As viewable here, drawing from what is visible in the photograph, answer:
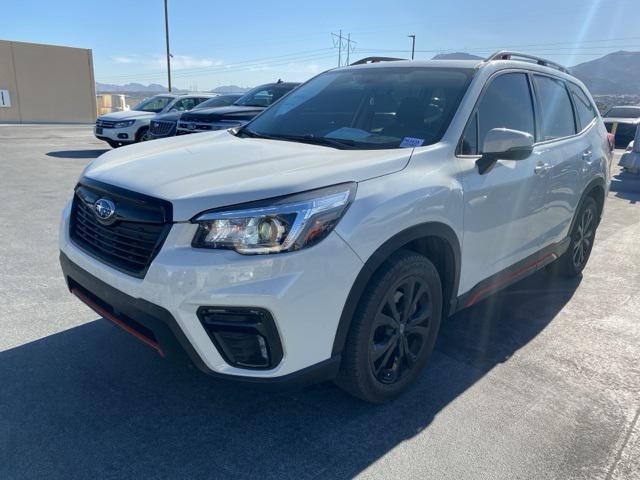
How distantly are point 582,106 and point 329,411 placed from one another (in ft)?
12.1

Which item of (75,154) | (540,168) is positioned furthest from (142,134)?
(540,168)

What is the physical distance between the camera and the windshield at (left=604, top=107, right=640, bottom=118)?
18531mm

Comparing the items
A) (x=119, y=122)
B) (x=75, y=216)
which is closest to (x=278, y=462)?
(x=75, y=216)

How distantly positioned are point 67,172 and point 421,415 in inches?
369

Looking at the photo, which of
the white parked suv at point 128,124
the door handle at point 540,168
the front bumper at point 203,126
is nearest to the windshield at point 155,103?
the white parked suv at point 128,124

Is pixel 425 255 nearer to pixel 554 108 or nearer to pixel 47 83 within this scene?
pixel 554 108

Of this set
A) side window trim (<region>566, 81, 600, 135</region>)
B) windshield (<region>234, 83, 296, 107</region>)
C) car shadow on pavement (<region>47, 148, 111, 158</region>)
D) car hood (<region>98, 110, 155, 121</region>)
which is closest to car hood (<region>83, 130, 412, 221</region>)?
side window trim (<region>566, 81, 600, 135</region>)

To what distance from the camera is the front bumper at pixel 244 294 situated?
2.12 meters

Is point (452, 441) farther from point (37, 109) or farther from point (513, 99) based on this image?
point (37, 109)

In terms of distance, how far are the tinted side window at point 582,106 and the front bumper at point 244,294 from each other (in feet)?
10.8

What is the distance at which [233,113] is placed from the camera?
31.4 feet

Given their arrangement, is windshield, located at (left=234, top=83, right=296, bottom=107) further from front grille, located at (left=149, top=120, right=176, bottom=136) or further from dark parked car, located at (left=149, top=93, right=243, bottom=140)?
front grille, located at (left=149, top=120, right=176, bottom=136)

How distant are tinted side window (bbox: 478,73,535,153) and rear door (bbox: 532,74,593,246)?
18cm

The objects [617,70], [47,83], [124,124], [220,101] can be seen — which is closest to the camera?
[220,101]
